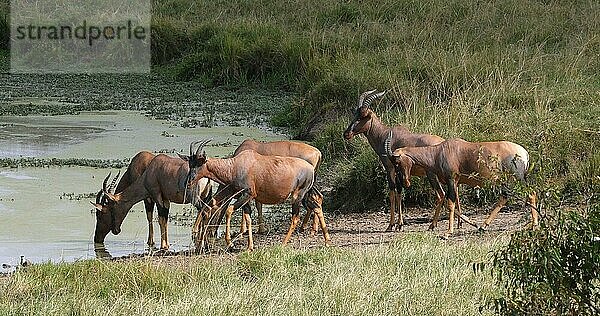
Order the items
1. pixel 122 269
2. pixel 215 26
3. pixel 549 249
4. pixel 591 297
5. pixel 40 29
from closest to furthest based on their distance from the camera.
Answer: pixel 549 249 → pixel 591 297 → pixel 122 269 → pixel 215 26 → pixel 40 29

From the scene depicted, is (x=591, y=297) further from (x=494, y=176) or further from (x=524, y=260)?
(x=494, y=176)

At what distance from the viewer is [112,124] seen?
19062 millimetres

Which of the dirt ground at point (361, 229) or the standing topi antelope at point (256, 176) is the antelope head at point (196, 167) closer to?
the standing topi antelope at point (256, 176)

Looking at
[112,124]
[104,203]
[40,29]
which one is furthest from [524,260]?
[40,29]

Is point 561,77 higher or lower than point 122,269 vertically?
higher

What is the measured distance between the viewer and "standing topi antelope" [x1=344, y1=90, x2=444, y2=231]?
11.4 m

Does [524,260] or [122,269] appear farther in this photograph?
[122,269]

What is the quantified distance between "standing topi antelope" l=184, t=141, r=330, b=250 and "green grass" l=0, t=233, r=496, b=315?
103 cm

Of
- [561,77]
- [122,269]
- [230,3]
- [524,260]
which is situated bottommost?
[122,269]

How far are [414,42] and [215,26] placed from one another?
716 cm

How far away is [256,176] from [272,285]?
246cm

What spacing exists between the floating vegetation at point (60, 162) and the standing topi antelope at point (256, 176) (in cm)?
463

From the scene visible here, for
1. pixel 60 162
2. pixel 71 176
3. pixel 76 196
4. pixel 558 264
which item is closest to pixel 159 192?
pixel 76 196

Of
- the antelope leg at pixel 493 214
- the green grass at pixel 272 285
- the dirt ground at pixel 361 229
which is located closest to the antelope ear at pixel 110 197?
the dirt ground at pixel 361 229
